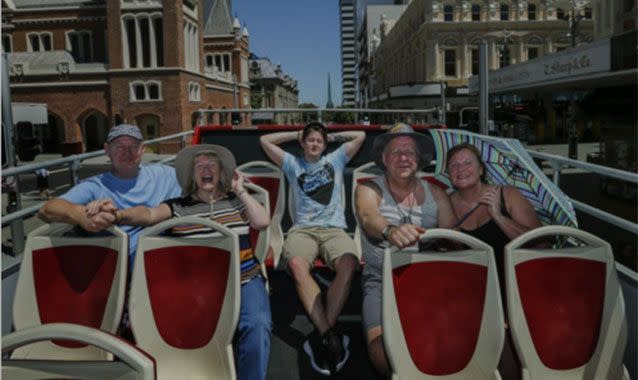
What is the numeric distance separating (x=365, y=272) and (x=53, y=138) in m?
53.2

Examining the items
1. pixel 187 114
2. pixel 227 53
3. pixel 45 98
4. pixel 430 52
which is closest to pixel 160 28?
pixel 187 114

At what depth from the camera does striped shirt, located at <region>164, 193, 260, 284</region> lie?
3.60 metres

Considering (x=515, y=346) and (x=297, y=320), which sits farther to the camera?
(x=297, y=320)

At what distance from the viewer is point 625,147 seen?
1545 centimetres

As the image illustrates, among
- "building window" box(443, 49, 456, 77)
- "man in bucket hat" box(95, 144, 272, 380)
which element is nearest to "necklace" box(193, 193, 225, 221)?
"man in bucket hat" box(95, 144, 272, 380)

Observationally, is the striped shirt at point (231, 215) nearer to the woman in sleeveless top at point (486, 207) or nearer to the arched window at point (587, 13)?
the woman in sleeveless top at point (486, 207)

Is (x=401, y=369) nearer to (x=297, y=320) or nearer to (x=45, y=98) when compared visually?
(x=297, y=320)

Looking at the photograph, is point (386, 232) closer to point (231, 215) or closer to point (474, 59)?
point (231, 215)

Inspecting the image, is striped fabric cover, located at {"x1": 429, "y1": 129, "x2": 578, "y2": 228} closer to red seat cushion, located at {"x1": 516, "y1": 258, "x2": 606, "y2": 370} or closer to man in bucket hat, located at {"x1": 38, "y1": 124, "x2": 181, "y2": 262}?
red seat cushion, located at {"x1": 516, "y1": 258, "x2": 606, "y2": 370}

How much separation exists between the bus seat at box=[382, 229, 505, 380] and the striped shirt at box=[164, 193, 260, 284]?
1107 millimetres

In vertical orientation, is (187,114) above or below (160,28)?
below

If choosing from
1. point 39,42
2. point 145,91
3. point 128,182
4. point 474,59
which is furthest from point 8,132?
point 39,42

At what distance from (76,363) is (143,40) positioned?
50.0 m

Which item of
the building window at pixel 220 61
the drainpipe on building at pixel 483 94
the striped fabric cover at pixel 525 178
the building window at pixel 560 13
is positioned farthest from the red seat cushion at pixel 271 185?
the building window at pixel 220 61
